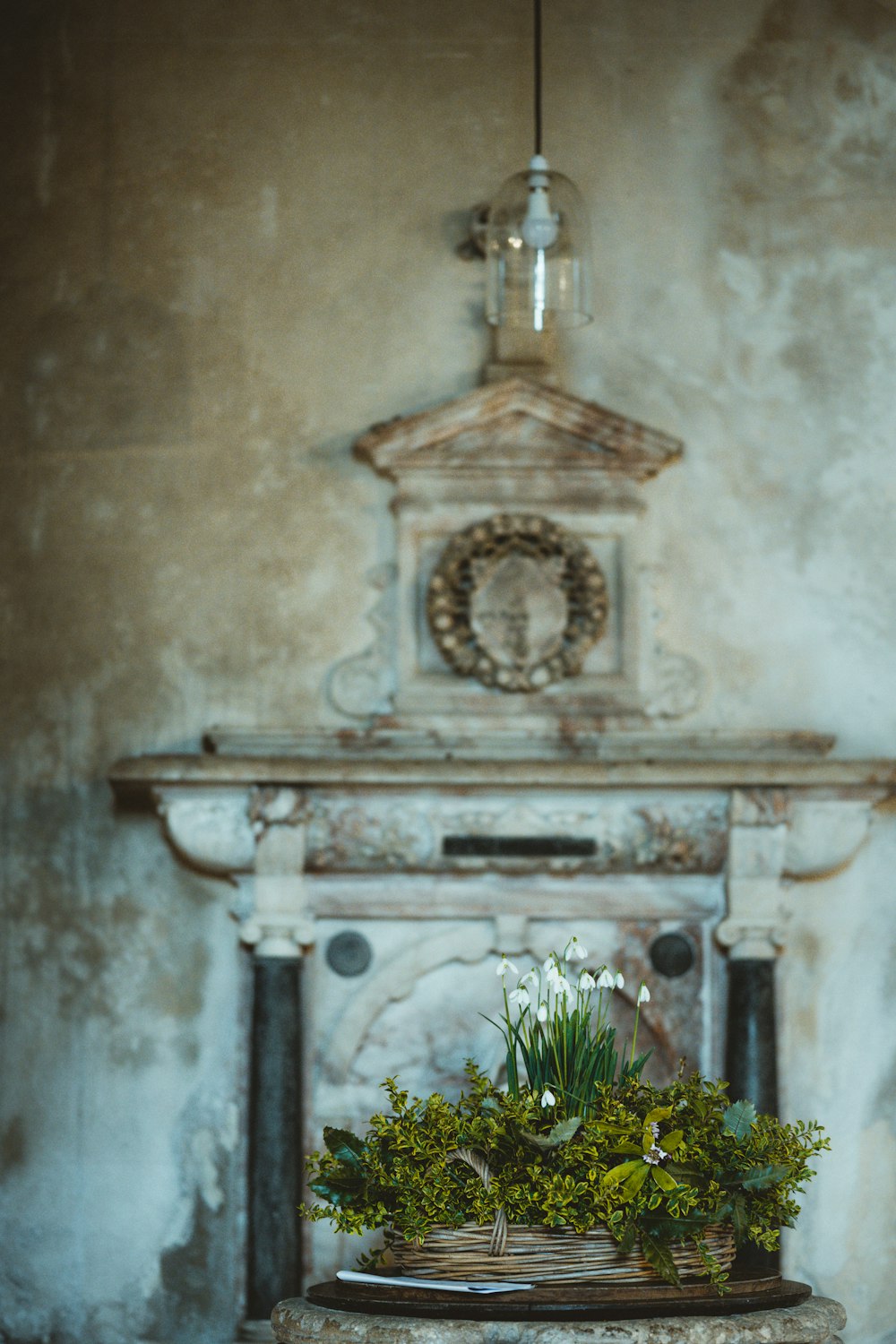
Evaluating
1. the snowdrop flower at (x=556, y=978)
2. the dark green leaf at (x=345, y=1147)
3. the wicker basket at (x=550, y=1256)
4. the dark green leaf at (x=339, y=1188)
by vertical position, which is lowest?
the wicker basket at (x=550, y=1256)

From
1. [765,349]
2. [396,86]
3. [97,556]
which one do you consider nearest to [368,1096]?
[97,556]

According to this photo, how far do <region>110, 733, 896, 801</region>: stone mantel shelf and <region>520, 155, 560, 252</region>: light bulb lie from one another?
1607 millimetres

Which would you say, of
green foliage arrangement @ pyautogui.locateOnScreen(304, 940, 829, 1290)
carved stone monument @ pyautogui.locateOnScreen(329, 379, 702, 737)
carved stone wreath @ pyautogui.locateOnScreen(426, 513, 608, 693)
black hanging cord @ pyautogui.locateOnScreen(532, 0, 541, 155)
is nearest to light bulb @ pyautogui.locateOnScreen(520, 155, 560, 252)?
black hanging cord @ pyautogui.locateOnScreen(532, 0, 541, 155)

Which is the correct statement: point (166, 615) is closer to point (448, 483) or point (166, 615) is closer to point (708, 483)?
point (448, 483)

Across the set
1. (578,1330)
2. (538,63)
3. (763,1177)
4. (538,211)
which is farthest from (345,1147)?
(538,63)

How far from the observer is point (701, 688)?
20.3ft

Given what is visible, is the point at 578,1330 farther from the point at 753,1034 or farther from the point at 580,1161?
the point at 753,1034

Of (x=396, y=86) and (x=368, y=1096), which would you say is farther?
(x=396, y=86)

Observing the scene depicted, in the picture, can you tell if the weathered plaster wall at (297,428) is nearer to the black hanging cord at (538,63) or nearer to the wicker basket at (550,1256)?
the black hanging cord at (538,63)

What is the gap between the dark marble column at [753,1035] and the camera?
19.1ft

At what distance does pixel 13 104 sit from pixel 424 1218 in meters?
4.51

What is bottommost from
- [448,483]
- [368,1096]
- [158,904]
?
[368,1096]

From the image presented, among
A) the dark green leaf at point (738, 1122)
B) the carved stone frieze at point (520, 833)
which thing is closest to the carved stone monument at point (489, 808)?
the carved stone frieze at point (520, 833)

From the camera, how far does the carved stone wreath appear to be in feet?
19.9
